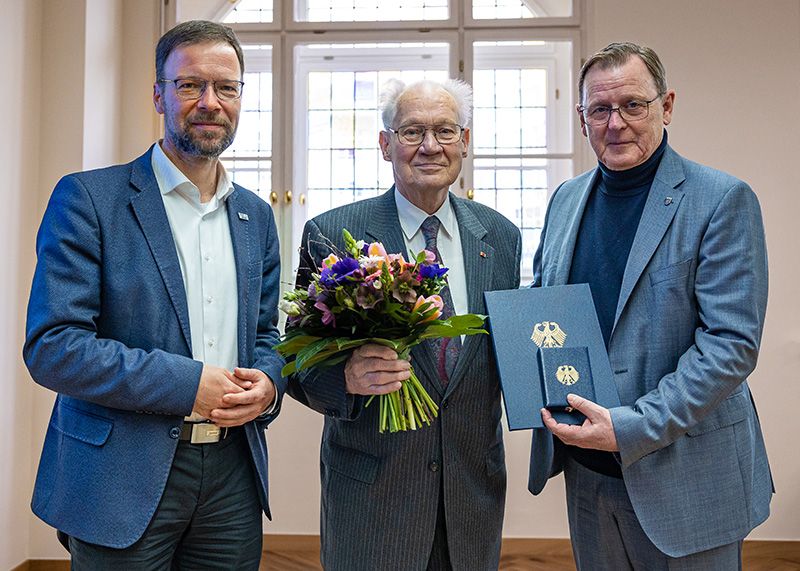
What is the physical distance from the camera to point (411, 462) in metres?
1.89

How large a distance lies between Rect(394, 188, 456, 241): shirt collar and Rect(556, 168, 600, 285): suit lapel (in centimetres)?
31

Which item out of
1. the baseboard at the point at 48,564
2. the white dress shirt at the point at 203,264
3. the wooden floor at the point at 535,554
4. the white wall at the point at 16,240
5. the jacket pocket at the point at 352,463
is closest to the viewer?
the white dress shirt at the point at 203,264

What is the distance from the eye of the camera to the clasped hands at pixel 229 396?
1662mm

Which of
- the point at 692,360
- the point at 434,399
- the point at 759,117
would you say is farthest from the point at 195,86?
the point at 759,117

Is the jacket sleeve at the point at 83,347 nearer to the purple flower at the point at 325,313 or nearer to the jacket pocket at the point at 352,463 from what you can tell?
the purple flower at the point at 325,313

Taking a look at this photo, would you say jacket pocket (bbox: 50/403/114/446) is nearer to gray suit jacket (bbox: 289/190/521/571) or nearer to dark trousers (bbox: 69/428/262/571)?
dark trousers (bbox: 69/428/262/571)

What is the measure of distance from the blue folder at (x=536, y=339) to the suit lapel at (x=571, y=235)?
0.17 m

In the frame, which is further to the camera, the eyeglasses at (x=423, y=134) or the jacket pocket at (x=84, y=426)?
the eyeglasses at (x=423, y=134)

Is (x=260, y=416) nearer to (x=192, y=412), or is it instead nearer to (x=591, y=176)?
(x=192, y=412)

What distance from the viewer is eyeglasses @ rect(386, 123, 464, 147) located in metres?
2.02

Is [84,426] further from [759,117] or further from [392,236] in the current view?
[759,117]

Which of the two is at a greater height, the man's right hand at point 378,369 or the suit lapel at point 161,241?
the suit lapel at point 161,241

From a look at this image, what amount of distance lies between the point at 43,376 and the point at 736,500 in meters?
1.63

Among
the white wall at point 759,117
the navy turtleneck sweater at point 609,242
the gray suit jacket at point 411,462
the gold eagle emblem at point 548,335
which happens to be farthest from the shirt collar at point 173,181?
the white wall at point 759,117
